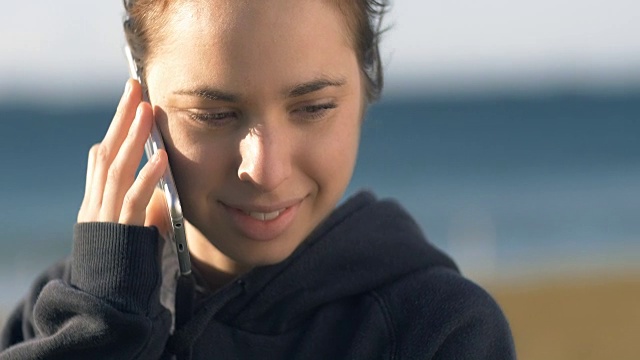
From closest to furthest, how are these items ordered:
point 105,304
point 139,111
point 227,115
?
1. point 227,115
2. point 105,304
3. point 139,111

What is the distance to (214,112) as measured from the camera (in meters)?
3.10

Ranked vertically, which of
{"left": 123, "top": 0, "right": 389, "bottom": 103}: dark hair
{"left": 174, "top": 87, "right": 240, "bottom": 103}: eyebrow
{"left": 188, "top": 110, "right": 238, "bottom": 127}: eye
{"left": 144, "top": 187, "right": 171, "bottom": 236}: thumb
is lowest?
{"left": 144, "top": 187, "right": 171, "bottom": 236}: thumb

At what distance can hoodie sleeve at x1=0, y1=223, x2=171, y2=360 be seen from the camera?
126 inches

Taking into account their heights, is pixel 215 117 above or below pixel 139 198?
above

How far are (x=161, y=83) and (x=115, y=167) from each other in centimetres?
34

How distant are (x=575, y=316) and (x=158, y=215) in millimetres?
7494

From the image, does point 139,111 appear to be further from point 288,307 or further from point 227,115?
point 288,307

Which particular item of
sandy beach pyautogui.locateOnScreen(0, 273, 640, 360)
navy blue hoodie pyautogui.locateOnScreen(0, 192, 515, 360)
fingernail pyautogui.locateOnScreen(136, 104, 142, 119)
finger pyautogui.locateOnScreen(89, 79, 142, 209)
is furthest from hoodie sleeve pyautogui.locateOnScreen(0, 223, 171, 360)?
sandy beach pyautogui.locateOnScreen(0, 273, 640, 360)

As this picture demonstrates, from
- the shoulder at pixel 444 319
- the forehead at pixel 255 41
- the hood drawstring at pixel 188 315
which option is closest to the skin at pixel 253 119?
the forehead at pixel 255 41

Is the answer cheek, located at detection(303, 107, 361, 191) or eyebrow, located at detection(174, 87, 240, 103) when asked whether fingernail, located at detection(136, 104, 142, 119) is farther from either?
cheek, located at detection(303, 107, 361, 191)

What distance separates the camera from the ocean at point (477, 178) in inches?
619

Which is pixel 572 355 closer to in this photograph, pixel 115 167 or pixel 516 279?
pixel 516 279

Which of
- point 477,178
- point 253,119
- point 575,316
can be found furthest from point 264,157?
point 477,178

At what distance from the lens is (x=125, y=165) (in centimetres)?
346
